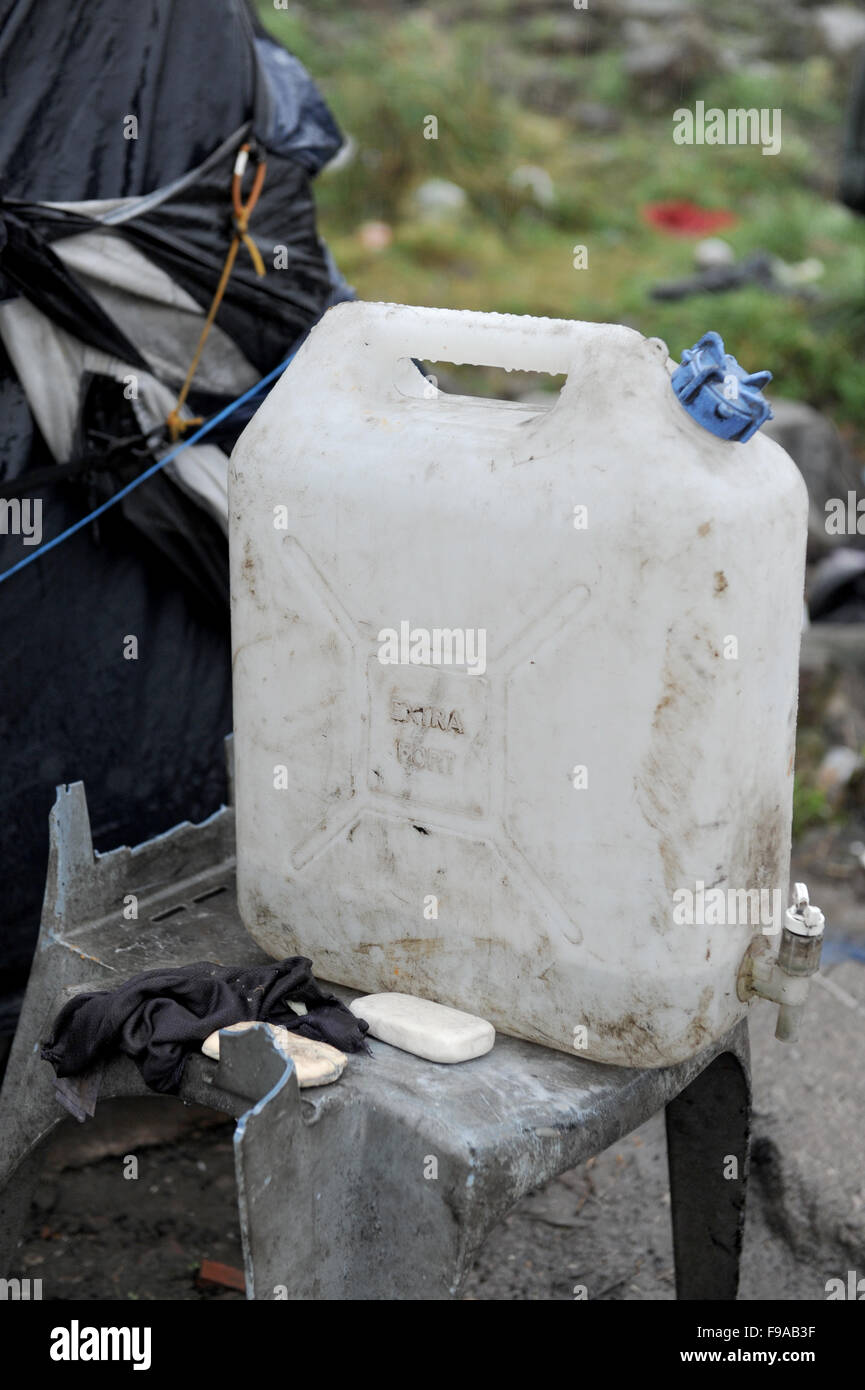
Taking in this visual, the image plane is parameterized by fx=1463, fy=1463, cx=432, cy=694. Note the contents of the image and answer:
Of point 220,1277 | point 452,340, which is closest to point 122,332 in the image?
point 452,340

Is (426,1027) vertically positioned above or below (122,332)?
below

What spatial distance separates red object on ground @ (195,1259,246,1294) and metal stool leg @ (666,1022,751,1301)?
751mm

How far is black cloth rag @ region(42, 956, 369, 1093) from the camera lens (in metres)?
1.77

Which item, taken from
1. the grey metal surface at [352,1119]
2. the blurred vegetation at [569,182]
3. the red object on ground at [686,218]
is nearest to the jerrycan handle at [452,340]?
the grey metal surface at [352,1119]

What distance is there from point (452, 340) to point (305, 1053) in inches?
34.9

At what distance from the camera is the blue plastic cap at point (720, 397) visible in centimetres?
162

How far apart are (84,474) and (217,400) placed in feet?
0.93

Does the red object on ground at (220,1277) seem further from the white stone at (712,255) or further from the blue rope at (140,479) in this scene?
the white stone at (712,255)

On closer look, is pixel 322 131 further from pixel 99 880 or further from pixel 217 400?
pixel 99 880
